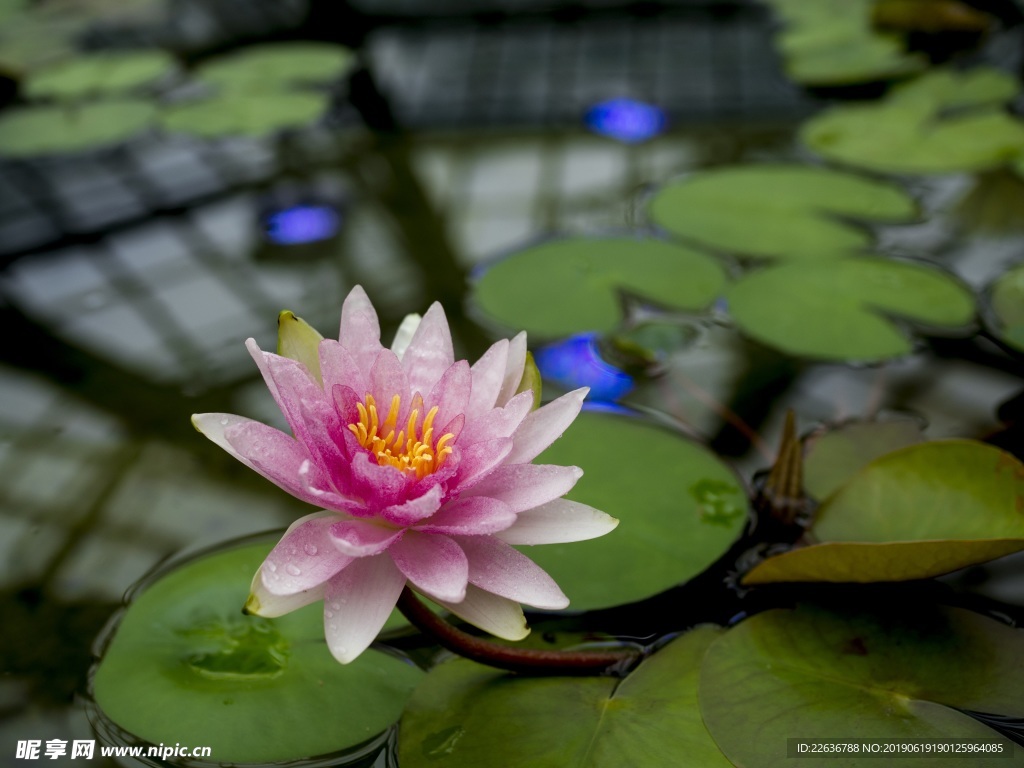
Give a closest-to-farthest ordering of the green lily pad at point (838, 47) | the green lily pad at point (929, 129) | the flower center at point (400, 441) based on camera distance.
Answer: the flower center at point (400, 441) < the green lily pad at point (929, 129) < the green lily pad at point (838, 47)

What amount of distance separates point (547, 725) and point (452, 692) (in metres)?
0.16

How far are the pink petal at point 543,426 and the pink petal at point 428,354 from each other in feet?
0.49

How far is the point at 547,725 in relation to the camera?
1364 millimetres

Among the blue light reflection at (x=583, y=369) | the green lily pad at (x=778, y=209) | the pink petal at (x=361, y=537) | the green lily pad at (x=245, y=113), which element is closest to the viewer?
the pink petal at (x=361, y=537)

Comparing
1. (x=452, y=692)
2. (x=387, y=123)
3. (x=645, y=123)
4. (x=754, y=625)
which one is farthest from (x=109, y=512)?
(x=645, y=123)

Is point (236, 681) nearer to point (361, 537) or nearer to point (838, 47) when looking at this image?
point (361, 537)

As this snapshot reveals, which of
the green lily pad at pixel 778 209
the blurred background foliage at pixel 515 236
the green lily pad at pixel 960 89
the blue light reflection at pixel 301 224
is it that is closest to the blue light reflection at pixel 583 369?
the blurred background foliage at pixel 515 236

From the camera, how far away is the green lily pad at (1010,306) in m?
2.21

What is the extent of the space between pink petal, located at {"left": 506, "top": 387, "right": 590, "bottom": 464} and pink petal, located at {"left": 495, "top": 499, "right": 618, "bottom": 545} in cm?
8

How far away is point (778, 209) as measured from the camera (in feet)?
8.84

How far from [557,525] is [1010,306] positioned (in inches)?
64.9

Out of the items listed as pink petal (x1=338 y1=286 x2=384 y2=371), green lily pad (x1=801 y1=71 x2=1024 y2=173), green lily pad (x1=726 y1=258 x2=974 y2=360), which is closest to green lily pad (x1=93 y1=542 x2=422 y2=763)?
pink petal (x1=338 y1=286 x2=384 y2=371)

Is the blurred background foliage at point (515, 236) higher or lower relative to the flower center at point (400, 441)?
lower

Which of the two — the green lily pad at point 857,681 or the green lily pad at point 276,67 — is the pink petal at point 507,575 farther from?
the green lily pad at point 276,67
